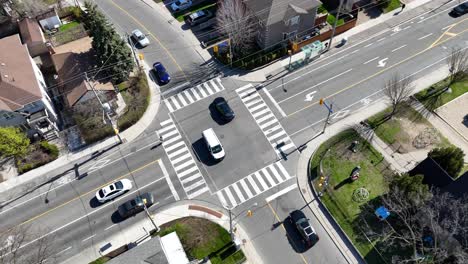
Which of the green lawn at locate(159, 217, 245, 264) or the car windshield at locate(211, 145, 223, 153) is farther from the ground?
the car windshield at locate(211, 145, 223, 153)

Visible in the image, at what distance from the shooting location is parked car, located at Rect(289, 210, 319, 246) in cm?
4150

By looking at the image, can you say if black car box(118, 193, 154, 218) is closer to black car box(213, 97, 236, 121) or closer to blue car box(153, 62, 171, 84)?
black car box(213, 97, 236, 121)

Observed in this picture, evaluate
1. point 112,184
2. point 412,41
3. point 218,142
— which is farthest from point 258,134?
point 412,41

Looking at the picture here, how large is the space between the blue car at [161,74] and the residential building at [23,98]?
1640 centimetres

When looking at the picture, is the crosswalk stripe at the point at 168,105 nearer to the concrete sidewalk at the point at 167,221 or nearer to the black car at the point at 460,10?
the concrete sidewalk at the point at 167,221

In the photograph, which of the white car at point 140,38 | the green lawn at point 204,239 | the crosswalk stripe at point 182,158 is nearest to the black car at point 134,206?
the green lawn at point 204,239

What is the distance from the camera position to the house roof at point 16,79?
47.8 meters

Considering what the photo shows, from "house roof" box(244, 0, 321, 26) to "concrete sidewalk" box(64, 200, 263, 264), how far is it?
30.1 m

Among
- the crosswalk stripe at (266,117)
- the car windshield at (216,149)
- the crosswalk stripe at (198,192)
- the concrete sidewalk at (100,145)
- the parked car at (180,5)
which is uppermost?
the parked car at (180,5)

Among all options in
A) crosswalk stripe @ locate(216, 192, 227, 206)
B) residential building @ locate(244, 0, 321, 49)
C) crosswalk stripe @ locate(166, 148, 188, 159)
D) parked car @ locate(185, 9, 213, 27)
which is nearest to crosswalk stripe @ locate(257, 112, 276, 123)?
crosswalk stripe @ locate(166, 148, 188, 159)

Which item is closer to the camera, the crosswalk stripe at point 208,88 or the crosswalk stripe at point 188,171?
the crosswalk stripe at point 188,171

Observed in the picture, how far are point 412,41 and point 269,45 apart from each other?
79.6ft

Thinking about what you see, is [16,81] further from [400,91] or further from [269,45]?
[400,91]

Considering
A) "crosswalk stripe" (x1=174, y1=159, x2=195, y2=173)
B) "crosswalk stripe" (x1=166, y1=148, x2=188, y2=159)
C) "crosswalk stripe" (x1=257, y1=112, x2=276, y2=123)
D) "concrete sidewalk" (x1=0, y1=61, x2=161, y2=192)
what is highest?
"concrete sidewalk" (x1=0, y1=61, x2=161, y2=192)
